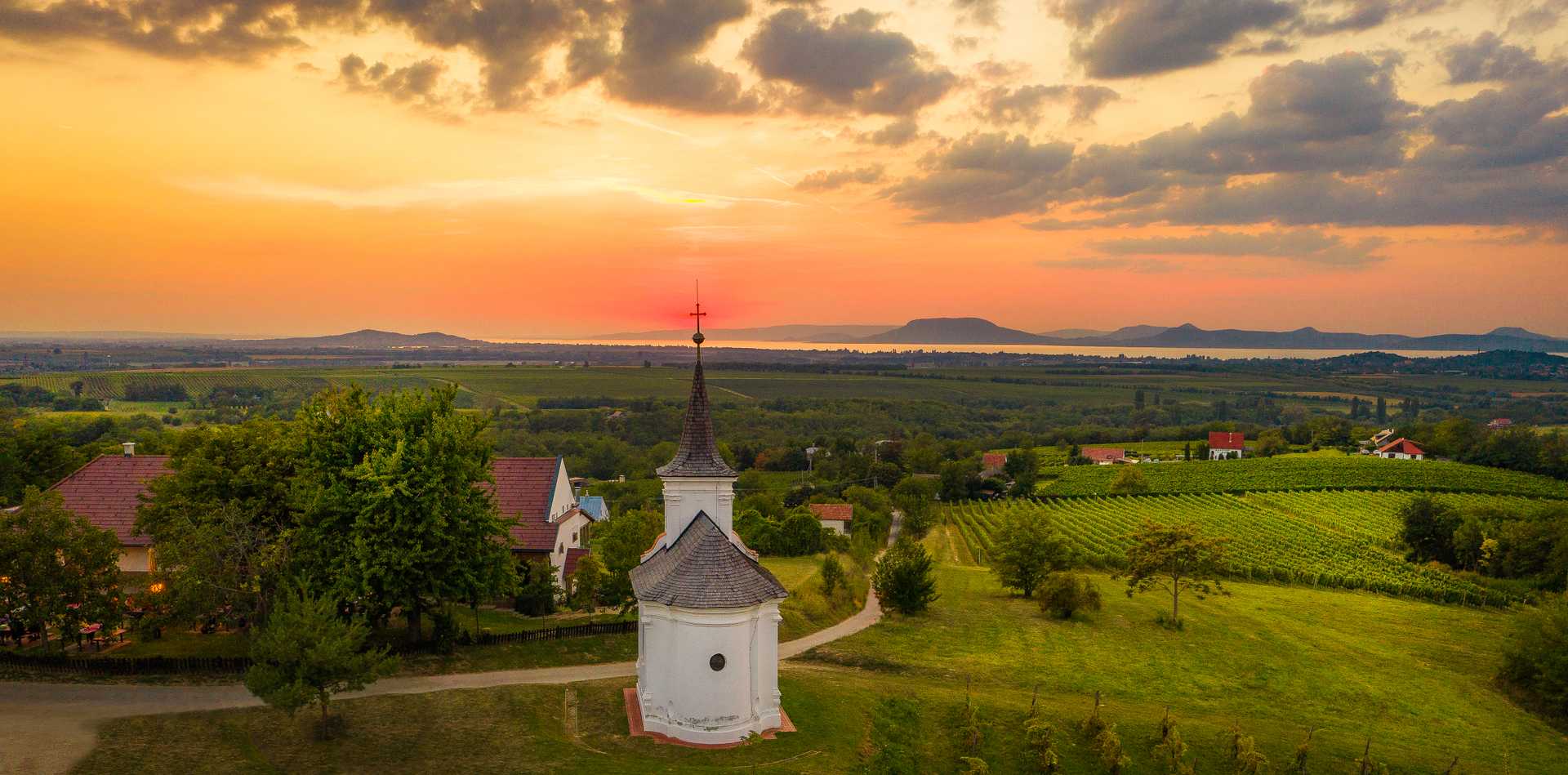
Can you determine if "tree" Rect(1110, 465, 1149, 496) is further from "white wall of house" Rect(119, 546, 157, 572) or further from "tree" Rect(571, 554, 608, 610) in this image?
"white wall of house" Rect(119, 546, 157, 572)

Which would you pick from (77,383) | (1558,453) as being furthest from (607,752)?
(77,383)

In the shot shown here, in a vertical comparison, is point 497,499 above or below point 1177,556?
above

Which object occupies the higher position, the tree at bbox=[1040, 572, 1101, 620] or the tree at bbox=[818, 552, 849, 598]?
the tree at bbox=[818, 552, 849, 598]

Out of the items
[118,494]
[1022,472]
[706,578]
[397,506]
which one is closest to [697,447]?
[706,578]

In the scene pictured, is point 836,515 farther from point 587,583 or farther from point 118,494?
point 118,494

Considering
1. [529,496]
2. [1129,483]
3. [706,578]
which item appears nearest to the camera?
[706,578]

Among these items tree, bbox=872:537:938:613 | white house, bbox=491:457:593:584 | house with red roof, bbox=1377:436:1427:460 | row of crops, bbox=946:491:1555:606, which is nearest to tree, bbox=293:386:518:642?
white house, bbox=491:457:593:584
